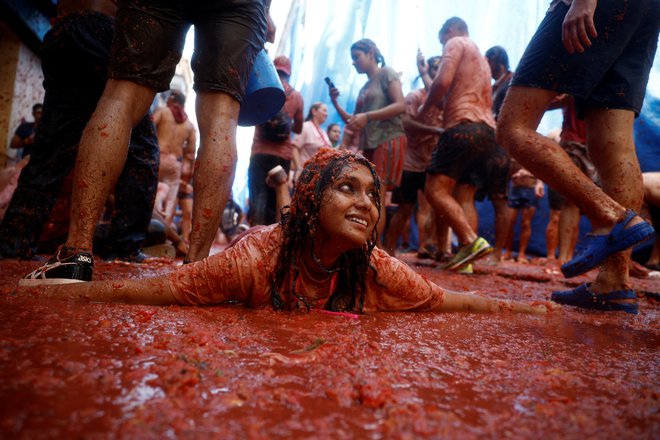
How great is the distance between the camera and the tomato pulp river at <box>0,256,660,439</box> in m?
0.66

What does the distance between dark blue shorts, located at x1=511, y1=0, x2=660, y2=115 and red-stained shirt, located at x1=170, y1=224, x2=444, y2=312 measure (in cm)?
119

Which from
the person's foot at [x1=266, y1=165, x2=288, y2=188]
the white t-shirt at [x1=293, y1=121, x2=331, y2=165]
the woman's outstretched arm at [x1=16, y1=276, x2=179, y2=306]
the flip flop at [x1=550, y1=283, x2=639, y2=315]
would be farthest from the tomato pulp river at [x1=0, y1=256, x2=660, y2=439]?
the white t-shirt at [x1=293, y1=121, x2=331, y2=165]

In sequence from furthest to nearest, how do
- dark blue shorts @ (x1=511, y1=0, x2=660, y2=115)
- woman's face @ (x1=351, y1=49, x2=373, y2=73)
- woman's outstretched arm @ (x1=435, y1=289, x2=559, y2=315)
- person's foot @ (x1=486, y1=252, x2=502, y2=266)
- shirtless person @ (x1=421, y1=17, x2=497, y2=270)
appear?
person's foot @ (x1=486, y1=252, x2=502, y2=266), woman's face @ (x1=351, y1=49, x2=373, y2=73), shirtless person @ (x1=421, y1=17, x2=497, y2=270), dark blue shorts @ (x1=511, y1=0, x2=660, y2=115), woman's outstretched arm @ (x1=435, y1=289, x2=559, y2=315)

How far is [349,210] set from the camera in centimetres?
158

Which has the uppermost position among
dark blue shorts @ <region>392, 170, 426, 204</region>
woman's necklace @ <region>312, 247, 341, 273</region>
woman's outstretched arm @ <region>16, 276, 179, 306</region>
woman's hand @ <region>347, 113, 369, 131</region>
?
woman's hand @ <region>347, 113, 369, 131</region>

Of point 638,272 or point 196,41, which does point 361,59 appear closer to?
point 196,41

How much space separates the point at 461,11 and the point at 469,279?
4883mm

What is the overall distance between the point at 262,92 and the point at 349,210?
102cm

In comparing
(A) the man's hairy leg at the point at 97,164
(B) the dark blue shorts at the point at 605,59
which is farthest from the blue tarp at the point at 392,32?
(A) the man's hairy leg at the point at 97,164

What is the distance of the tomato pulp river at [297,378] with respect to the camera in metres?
0.66

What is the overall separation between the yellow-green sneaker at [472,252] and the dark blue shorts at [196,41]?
2.25m

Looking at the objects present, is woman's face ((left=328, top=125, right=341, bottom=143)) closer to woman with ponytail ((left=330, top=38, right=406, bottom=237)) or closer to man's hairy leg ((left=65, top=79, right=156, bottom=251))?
woman with ponytail ((left=330, top=38, right=406, bottom=237))

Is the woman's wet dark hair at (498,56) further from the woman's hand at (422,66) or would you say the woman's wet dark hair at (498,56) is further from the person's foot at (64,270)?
the person's foot at (64,270)

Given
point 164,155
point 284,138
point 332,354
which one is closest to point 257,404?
point 332,354
